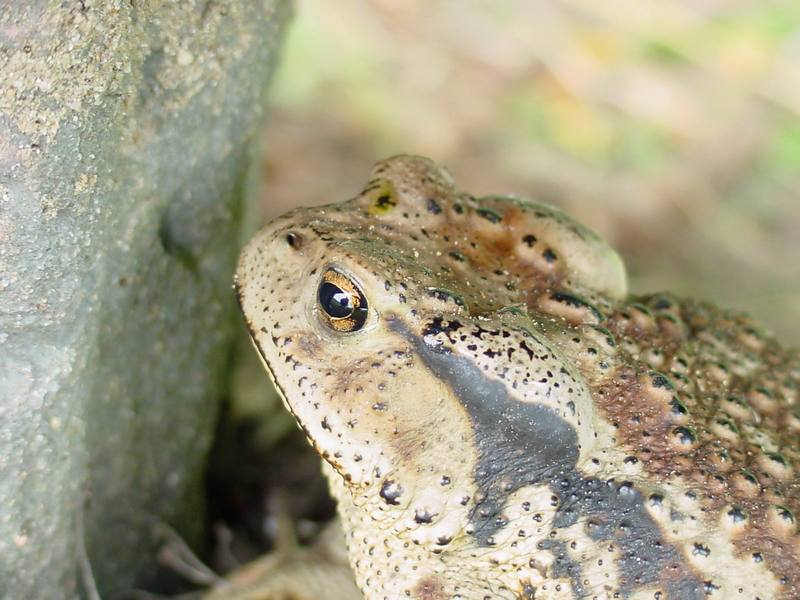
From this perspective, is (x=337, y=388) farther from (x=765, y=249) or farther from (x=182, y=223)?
(x=765, y=249)

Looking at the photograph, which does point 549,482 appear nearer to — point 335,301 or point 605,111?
point 335,301

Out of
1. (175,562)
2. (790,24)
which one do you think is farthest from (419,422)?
(790,24)

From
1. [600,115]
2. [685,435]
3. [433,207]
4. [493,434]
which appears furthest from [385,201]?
[600,115]

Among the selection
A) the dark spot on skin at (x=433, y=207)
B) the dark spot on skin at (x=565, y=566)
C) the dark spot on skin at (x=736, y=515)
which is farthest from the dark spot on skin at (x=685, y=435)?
the dark spot on skin at (x=433, y=207)

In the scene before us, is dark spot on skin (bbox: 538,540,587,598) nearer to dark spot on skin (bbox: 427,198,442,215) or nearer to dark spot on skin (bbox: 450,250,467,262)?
dark spot on skin (bbox: 450,250,467,262)

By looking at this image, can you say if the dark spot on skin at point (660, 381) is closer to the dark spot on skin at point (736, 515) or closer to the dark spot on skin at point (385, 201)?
the dark spot on skin at point (736, 515)

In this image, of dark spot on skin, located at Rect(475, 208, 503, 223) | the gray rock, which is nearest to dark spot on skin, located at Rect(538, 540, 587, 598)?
dark spot on skin, located at Rect(475, 208, 503, 223)

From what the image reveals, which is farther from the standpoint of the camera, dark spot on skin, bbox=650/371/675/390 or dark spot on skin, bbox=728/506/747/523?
dark spot on skin, bbox=650/371/675/390
